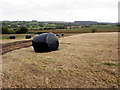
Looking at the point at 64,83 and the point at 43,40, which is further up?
the point at 43,40

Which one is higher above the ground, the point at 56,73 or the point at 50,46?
the point at 50,46

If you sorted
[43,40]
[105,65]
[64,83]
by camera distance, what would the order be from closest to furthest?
1. [64,83]
2. [105,65]
3. [43,40]

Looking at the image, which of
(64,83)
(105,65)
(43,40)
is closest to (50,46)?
(43,40)

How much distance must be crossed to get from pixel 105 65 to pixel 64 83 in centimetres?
383

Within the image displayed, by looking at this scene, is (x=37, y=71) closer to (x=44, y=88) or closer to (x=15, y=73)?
(x=15, y=73)

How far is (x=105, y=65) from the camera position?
371 inches

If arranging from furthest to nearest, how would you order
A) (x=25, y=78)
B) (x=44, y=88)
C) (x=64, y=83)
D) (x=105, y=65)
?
(x=105, y=65), (x=25, y=78), (x=64, y=83), (x=44, y=88)

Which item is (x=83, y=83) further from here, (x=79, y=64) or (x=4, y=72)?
(x=4, y=72)

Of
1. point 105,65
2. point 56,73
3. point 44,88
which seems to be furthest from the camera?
point 105,65

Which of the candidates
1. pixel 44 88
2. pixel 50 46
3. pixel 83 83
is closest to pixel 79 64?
pixel 83 83

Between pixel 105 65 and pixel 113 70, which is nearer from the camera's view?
pixel 113 70

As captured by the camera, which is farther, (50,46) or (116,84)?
(50,46)

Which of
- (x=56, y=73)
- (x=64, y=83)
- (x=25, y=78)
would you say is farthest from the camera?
(x=56, y=73)

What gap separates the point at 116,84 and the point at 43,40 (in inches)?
363
